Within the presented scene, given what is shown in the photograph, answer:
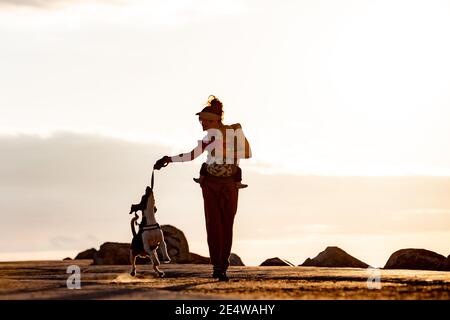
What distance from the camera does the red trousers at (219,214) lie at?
45.4ft

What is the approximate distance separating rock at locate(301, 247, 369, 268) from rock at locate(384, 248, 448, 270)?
1494 millimetres

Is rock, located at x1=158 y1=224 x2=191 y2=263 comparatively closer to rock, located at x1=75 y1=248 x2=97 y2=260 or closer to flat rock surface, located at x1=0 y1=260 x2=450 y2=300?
rock, located at x1=75 y1=248 x2=97 y2=260

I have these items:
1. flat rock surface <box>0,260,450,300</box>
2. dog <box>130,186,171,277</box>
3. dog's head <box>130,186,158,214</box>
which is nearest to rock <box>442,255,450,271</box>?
flat rock surface <box>0,260,450,300</box>

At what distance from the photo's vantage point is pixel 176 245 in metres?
24.3

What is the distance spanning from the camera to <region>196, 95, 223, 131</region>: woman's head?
45.4 feet

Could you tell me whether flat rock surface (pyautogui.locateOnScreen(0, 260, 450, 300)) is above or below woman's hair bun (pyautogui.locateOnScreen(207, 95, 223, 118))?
below

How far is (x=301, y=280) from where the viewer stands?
1408cm

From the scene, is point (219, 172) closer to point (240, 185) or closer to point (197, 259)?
point (240, 185)

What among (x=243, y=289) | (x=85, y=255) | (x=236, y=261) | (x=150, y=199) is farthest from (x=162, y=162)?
(x=85, y=255)

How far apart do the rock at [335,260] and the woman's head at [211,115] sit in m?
11.1

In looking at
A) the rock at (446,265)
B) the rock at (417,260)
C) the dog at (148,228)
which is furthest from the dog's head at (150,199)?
the rock at (417,260)
